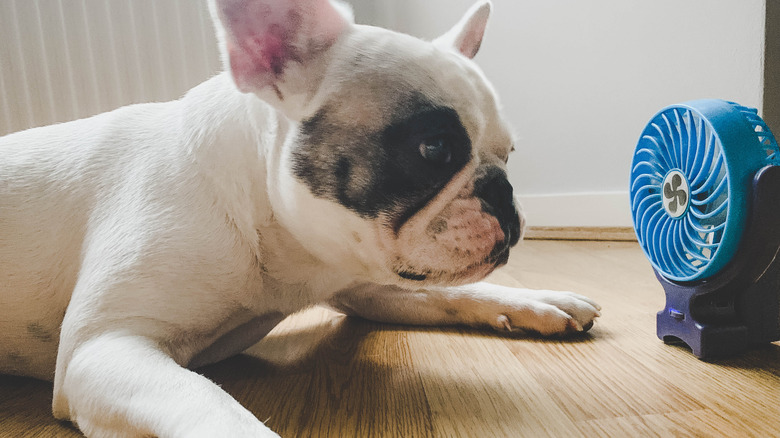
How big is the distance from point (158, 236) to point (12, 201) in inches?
12.3

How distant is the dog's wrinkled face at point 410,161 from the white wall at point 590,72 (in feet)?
5.32

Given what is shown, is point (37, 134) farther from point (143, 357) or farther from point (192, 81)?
point (192, 81)

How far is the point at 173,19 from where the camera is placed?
2.30 metres

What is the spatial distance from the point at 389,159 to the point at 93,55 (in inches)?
78.4

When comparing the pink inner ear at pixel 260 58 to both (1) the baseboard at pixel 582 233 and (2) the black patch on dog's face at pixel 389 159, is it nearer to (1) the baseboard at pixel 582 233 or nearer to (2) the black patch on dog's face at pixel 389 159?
(2) the black patch on dog's face at pixel 389 159

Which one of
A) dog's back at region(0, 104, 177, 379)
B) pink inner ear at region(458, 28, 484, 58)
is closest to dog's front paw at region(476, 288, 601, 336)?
pink inner ear at region(458, 28, 484, 58)

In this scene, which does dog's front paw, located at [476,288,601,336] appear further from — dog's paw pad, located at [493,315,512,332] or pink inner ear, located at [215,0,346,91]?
pink inner ear, located at [215,0,346,91]

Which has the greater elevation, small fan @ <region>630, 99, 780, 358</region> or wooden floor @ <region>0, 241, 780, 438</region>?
small fan @ <region>630, 99, 780, 358</region>

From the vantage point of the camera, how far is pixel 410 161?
0.78 m

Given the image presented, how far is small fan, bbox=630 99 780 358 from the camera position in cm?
80

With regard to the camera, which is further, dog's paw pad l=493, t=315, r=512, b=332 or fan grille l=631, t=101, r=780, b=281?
dog's paw pad l=493, t=315, r=512, b=332

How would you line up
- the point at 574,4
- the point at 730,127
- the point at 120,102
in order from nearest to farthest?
1. the point at 730,127
2. the point at 120,102
3. the point at 574,4

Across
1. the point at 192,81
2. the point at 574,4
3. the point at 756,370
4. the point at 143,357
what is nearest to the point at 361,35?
the point at 143,357

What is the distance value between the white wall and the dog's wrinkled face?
162 cm
